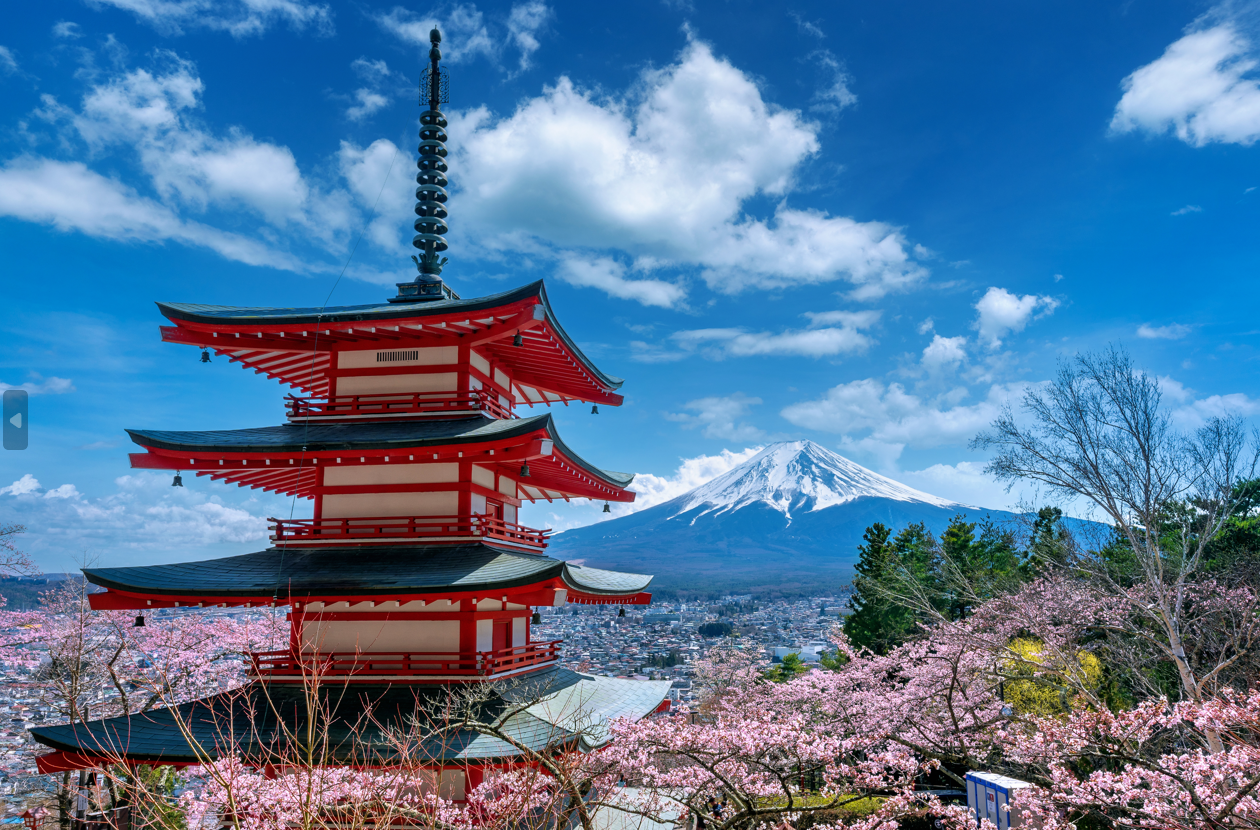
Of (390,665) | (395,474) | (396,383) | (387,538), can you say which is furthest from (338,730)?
(396,383)

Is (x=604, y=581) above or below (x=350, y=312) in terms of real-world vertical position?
below

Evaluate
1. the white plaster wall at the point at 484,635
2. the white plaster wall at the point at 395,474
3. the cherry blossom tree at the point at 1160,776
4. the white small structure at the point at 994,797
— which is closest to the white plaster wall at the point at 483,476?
the white plaster wall at the point at 395,474

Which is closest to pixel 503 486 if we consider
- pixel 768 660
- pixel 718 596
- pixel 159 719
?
pixel 159 719

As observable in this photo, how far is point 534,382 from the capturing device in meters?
14.0

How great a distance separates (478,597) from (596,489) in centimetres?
502

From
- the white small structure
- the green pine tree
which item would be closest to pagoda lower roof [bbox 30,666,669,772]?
the white small structure

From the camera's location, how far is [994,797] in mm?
12062

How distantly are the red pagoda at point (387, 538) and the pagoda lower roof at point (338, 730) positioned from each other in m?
0.04

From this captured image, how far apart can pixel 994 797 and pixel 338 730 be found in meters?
10.7

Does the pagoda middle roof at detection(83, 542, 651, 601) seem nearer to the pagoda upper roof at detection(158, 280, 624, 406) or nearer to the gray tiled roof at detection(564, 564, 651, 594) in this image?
the gray tiled roof at detection(564, 564, 651, 594)

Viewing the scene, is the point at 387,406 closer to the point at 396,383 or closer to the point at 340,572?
the point at 396,383

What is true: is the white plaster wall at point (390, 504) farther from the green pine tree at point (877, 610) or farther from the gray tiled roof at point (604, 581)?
the green pine tree at point (877, 610)

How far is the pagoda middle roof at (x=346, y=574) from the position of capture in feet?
29.1

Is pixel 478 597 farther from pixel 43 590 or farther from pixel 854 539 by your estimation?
pixel 854 539
